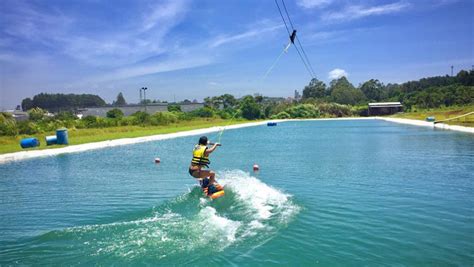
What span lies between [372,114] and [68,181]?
324 ft

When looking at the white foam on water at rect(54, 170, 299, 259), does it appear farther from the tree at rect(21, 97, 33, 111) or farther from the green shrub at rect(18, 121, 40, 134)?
the tree at rect(21, 97, 33, 111)

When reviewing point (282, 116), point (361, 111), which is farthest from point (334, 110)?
point (282, 116)

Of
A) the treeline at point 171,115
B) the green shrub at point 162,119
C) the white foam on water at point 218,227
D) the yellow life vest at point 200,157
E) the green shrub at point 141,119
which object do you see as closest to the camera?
the white foam on water at point 218,227

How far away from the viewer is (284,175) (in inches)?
658

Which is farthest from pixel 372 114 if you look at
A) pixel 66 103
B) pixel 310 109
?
pixel 66 103

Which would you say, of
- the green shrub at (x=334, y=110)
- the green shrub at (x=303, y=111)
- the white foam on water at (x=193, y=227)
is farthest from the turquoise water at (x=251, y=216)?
the green shrub at (x=334, y=110)

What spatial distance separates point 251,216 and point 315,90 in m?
142

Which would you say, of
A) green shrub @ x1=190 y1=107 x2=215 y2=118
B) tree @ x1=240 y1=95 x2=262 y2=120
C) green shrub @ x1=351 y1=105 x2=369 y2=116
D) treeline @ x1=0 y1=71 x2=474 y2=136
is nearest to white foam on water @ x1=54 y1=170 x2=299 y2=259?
treeline @ x1=0 y1=71 x2=474 y2=136

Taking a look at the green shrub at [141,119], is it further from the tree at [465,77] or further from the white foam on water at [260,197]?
the tree at [465,77]

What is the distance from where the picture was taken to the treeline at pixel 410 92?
89.0 meters

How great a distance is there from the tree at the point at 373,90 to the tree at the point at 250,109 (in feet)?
201

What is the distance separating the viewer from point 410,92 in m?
122

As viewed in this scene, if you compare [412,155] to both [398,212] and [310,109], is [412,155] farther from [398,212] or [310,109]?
[310,109]

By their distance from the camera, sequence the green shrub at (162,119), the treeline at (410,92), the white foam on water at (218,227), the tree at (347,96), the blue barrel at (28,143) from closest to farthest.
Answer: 1. the white foam on water at (218,227)
2. the blue barrel at (28,143)
3. the green shrub at (162,119)
4. the treeline at (410,92)
5. the tree at (347,96)
